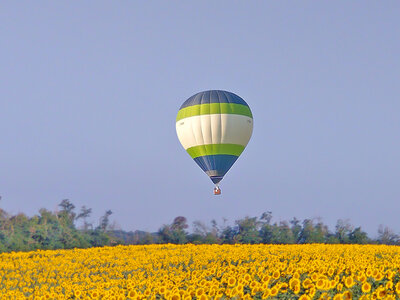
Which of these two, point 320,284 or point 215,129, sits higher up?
point 215,129

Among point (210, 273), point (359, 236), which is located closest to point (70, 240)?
point (359, 236)

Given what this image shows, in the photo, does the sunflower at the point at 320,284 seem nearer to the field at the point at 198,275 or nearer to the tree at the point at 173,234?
the field at the point at 198,275

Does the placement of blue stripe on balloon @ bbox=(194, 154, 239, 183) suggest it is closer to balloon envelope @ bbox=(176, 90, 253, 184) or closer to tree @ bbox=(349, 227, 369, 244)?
balloon envelope @ bbox=(176, 90, 253, 184)

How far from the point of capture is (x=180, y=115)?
38.9 meters

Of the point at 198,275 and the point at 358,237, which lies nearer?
the point at 198,275

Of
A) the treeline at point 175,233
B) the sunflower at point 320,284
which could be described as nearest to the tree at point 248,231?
the treeline at point 175,233

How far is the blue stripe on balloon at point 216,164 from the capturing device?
3769cm

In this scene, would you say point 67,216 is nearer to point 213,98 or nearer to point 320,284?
point 213,98

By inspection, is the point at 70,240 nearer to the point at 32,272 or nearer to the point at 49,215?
the point at 49,215

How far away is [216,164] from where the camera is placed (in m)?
37.8

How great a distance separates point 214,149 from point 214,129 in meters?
1.44

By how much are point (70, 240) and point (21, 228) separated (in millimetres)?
3679

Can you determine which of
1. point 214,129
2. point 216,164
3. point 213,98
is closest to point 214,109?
point 213,98

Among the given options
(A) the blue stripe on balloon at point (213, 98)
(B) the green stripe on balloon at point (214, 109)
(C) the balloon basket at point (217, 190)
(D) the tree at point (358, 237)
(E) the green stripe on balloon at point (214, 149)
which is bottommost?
(D) the tree at point (358, 237)
